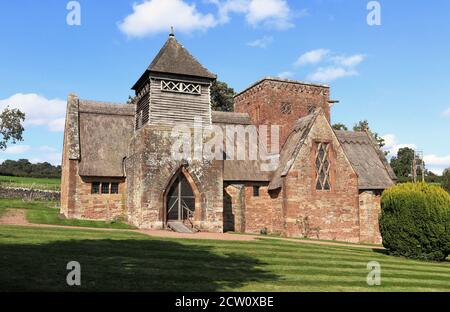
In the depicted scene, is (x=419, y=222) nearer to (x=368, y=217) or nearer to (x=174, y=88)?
(x=368, y=217)

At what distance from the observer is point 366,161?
34312 millimetres

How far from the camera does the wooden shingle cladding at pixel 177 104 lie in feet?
86.9

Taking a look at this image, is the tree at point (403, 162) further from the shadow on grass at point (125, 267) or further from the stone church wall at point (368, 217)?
the shadow on grass at point (125, 267)

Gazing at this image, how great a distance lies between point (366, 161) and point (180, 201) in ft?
56.0

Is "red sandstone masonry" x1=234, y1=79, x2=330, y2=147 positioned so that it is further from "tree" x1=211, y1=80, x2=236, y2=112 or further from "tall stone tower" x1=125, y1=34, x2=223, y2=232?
"tree" x1=211, y1=80, x2=236, y2=112

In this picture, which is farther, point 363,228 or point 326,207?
point 363,228

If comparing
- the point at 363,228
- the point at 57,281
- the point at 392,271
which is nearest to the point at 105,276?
the point at 57,281

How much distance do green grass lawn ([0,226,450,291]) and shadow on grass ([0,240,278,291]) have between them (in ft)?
0.06

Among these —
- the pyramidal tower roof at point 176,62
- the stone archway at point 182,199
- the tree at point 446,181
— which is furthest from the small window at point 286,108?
the tree at point 446,181

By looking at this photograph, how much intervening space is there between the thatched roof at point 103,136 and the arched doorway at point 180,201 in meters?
5.02

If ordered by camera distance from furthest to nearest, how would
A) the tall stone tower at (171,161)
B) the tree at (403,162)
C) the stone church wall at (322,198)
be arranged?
the tree at (403,162) < the stone church wall at (322,198) < the tall stone tower at (171,161)

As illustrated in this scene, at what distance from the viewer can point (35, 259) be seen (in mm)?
11984
